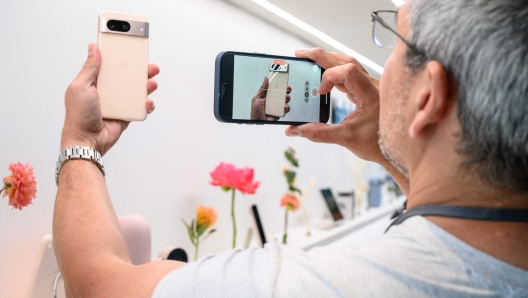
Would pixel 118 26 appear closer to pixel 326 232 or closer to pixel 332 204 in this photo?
pixel 326 232

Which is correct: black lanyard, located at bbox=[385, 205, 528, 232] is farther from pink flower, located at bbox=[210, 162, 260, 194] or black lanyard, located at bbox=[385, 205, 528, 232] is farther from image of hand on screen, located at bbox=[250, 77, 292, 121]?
pink flower, located at bbox=[210, 162, 260, 194]

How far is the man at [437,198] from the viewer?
443 millimetres


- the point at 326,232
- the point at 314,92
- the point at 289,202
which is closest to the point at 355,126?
the point at 314,92

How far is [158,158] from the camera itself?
121 cm

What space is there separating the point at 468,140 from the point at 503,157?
1.5 inches

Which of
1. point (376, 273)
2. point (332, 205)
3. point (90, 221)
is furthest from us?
point (332, 205)

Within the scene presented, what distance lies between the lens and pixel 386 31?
0.64m

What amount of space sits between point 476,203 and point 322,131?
389 millimetres

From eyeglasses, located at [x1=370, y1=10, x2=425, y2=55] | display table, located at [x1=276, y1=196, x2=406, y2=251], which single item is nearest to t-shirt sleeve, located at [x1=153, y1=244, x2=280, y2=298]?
eyeglasses, located at [x1=370, y1=10, x2=425, y2=55]

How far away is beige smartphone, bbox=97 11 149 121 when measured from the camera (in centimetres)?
73

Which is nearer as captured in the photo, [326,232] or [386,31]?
[386,31]

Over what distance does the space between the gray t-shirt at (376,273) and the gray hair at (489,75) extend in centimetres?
9

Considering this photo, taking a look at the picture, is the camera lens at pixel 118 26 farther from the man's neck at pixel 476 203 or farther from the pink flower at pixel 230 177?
the pink flower at pixel 230 177

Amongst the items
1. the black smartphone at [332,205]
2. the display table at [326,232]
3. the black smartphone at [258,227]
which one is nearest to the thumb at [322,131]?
the black smartphone at [258,227]
